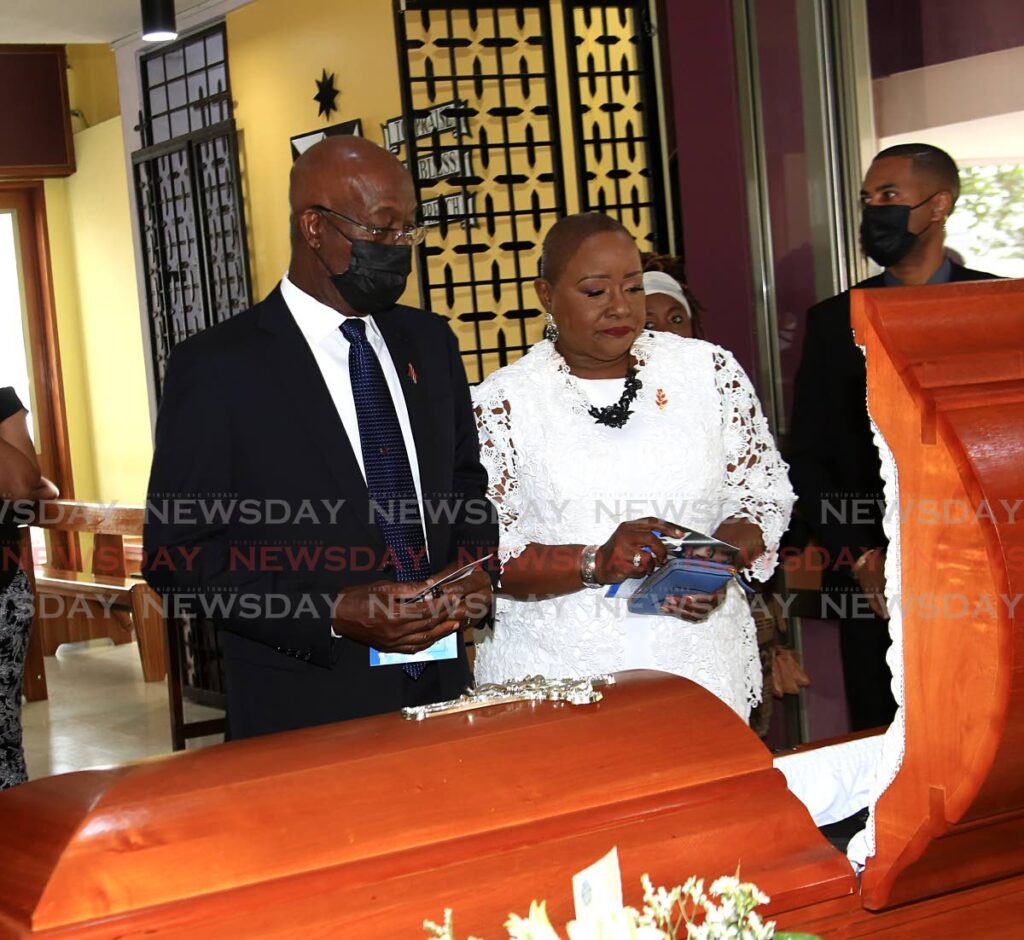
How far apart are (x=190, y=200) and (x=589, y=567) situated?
717 centimetres

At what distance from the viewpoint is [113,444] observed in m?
11.7

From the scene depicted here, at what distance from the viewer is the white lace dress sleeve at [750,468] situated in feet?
8.89

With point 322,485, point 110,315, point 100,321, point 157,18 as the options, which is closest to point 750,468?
point 322,485

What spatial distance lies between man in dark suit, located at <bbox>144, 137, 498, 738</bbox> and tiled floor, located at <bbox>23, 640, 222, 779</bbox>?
3346 mm

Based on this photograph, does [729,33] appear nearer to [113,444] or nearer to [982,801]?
[982,801]

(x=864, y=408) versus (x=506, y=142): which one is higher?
(x=506, y=142)

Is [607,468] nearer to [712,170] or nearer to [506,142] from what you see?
[712,170]

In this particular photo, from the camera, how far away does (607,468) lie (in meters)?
2.61

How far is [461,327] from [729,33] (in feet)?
10.8

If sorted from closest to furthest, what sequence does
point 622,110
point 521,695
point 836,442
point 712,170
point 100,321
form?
1. point 521,695
2. point 836,442
3. point 712,170
4. point 622,110
5. point 100,321

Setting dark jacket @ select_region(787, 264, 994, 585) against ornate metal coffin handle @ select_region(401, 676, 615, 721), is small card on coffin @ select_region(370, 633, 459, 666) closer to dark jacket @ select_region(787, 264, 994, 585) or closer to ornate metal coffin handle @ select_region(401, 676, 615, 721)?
ornate metal coffin handle @ select_region(401, 676, 615, 721)

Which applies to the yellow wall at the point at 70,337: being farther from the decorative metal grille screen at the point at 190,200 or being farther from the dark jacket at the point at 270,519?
the dark jacket at the point at 270,519

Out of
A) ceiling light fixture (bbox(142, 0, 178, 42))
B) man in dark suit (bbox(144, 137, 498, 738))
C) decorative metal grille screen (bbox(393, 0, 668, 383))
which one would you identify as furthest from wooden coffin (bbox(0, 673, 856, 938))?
ceiling light fixture (bbox(142, 0, 178, 42))

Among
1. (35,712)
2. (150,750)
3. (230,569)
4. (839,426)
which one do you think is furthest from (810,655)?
(35,712)
